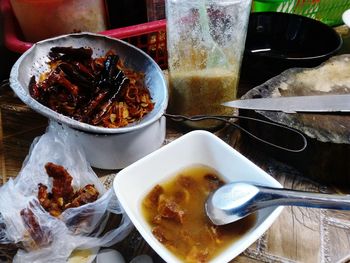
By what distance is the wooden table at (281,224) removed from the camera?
28.7 inches

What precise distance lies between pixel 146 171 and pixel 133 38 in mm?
495

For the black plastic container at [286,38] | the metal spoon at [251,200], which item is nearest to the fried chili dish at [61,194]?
the metal spoon at [251,200]

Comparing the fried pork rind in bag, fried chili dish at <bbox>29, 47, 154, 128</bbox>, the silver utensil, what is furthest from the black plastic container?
the fried pork rind in bag

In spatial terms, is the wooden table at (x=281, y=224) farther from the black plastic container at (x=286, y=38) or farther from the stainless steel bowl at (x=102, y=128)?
the black plastic container at (x=286, y=38)

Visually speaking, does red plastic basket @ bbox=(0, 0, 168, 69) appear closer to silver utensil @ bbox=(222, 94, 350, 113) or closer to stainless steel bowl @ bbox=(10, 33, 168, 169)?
stainless steel bowl @ bbox=(10, 33, 168, 169)

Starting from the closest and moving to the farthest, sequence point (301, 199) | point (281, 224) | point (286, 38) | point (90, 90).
Answer: point (301, 199)
point (281, 224)
point (90, 90)
point (286, 38)

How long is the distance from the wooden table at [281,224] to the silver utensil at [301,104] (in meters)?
0.13

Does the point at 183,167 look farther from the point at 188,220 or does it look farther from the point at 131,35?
the point at 131,35

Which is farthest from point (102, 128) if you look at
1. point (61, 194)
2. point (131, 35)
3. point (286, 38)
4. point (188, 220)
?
point (286, 38)

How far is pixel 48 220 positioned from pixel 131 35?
603 mm

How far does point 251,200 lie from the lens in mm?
681

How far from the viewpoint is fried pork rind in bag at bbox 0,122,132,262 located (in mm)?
655

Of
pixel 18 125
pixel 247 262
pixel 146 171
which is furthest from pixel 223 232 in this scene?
pixel 18 125

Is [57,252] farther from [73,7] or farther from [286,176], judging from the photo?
[73,7]
